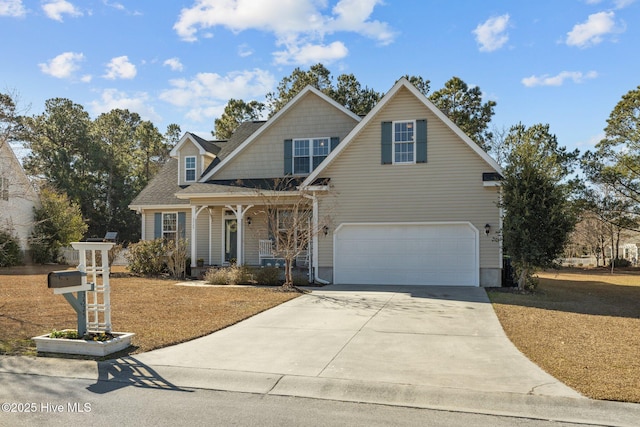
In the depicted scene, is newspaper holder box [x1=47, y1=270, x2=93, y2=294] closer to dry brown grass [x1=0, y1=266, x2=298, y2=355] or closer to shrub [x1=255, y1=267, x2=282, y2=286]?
dry brown grass [x1=0, y1=266, x2=298, y2=355]

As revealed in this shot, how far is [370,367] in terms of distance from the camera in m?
6.60

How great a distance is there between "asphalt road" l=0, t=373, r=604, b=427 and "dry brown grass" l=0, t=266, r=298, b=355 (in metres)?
1.88

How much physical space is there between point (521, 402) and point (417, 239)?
11.4m

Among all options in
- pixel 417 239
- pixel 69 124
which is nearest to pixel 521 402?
pixel 417 239

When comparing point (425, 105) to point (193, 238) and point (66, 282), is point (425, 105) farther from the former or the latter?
point (66, 282)

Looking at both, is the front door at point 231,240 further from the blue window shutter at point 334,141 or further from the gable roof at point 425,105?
the gable roof at point 425,105

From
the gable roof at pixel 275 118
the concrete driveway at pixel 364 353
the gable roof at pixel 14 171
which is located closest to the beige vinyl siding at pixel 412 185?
the gable roof at pixel 275 118

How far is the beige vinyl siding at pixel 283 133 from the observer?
20.5 m

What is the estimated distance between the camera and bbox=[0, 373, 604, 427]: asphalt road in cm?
482

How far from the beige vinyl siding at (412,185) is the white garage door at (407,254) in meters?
0.31

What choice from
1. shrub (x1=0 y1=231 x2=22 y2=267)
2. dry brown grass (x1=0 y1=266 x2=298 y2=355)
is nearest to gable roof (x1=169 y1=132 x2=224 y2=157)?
dry brown grass (x1=0 y1=266 x2=298 y2=355)

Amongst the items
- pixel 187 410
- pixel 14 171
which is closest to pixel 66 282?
pixel 187 410

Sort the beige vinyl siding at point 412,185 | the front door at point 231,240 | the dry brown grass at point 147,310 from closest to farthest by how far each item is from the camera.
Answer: the dry brown grass at point 147,310 → the beige vinyl siding at point 412,185 → the front door at point 231,240

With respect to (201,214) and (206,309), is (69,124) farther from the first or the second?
(206,309)
